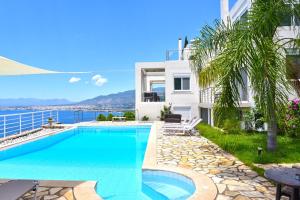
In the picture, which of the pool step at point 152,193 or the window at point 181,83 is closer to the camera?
the pool step at point 152,193

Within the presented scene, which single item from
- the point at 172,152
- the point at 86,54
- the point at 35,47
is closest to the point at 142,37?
the point at 86,54

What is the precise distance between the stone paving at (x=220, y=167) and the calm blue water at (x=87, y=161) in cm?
129

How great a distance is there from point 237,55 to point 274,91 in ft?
4.72

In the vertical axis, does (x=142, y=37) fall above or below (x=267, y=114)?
above

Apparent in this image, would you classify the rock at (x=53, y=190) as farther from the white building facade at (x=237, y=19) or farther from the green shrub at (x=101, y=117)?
the green shrub at (x=101, y=117)

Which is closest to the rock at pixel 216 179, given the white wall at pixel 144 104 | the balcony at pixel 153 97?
the white wall at pixel 144 104

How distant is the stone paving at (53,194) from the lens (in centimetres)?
564

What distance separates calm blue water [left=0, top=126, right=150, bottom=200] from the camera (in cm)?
762

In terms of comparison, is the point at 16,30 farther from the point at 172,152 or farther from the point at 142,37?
the point at 172,152

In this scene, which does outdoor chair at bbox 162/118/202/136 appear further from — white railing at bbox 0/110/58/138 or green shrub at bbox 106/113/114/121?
green shrub at bbox 106/113/114/121

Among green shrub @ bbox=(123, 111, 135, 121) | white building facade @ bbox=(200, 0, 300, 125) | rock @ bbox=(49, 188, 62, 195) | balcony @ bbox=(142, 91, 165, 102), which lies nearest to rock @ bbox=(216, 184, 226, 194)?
rock @ bbox=(49, 188, 62, 195)

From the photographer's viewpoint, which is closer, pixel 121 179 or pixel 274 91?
pixel 274 91

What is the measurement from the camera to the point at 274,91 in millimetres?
6879

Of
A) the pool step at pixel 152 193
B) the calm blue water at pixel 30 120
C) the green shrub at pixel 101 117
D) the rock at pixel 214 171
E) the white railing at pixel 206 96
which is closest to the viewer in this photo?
the pool step at pixel 152 193
